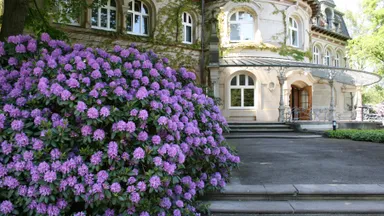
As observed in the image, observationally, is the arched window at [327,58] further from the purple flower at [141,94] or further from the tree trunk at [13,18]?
the purple flower at [141,94]

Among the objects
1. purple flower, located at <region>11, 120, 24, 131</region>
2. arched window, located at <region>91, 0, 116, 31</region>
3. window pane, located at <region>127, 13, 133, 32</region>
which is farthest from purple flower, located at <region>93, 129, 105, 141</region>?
window pane, located at <region>127, 13, 133, 32</region>

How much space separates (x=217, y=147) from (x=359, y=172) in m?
3.10

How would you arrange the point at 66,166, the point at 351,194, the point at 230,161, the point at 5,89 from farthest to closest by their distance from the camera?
the point at 230,161
the point at 351,194
the point at 5,89
the point at 66,166

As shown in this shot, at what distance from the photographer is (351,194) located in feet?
14.4

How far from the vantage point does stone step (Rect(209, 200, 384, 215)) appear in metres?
4.03

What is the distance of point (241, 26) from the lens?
18812mm

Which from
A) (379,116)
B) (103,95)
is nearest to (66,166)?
(103,95)

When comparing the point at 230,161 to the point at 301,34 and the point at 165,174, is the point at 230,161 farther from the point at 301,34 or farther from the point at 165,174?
the point at 301,34

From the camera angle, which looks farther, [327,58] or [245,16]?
[327,58]

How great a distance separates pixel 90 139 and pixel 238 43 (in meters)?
16.4

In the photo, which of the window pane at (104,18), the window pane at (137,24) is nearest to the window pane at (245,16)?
the window pane at (137,24)

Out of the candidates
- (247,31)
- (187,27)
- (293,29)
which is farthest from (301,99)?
(187,27)

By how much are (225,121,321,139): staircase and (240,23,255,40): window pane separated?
613 centimetres

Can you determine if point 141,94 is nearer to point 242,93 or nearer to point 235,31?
point 242,93
